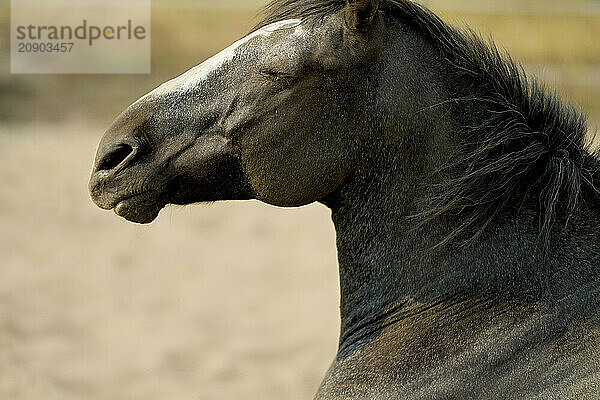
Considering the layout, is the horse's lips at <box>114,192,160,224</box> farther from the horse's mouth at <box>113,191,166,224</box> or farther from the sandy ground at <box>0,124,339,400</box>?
the sandy ground at <box>0,124,339,400</box>

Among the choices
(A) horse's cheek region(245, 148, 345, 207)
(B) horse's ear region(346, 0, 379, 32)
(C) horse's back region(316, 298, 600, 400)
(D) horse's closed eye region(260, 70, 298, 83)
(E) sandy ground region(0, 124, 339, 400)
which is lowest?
(E) sandy ground region(0, 124, 339, 400)

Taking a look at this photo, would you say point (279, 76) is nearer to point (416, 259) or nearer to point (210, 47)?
point (416, 259)

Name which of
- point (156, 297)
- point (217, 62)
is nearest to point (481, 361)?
point (217, 62)

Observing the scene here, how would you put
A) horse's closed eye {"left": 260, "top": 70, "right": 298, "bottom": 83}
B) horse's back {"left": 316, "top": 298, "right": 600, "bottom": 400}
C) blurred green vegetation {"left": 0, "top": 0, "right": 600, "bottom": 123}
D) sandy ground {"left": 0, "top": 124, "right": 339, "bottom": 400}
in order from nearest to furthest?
horse's back {"left": 316, "top": 298, "right": 600, "bottom": 400}
horse's closed eye {"left": 260, "top": 70, "right": 298, "bottom": 83}
sandy ground {"left": 0, "top": 124, "right": 339, "bottom": 400}
blurred green vegetation {"left": 0, "top": 0, "right": 600, "bottom": 123}

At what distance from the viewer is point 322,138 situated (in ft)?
5.42

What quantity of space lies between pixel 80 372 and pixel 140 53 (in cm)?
668

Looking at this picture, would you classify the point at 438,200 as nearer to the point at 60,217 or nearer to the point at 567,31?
the point at 60,217

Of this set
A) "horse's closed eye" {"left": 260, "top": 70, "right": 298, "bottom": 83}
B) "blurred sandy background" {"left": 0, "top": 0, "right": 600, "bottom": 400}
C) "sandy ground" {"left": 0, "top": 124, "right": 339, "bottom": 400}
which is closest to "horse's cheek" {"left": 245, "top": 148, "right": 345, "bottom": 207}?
"horse's closed eye" {"left": 260, "top": 70, "right": 298, "bottom": 83}

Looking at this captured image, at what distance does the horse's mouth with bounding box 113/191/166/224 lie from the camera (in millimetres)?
Answer: 1729

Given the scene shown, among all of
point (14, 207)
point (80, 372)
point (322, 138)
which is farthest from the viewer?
point (14, 207)

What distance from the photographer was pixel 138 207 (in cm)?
174

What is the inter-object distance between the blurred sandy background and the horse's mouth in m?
1.17


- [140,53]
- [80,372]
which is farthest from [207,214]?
[140,53]

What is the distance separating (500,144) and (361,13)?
357 millimetres
